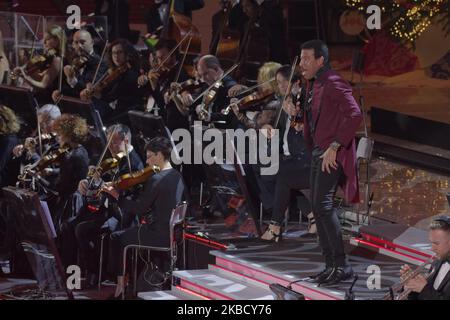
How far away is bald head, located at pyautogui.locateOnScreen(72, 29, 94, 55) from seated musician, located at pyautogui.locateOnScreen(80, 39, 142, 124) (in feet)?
1.42

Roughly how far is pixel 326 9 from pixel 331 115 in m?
9.23

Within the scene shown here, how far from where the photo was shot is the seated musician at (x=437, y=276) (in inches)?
252

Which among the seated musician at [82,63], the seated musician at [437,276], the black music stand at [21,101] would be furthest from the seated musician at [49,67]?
the seated musician at [437,276]

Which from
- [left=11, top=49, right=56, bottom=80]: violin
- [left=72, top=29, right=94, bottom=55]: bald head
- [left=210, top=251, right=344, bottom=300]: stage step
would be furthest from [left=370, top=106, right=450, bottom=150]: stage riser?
[left=210, top=251, right=344, bottom=300]: stage step

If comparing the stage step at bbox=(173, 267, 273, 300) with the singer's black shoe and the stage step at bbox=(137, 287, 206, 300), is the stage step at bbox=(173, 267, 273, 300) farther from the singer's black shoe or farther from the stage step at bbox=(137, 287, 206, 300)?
the singer's black shoe

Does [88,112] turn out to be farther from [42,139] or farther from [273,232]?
[273,232]

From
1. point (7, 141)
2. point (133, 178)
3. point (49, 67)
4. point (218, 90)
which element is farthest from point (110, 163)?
point (49, 67)

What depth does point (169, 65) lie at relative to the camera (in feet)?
34.2

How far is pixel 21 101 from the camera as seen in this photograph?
409 inches

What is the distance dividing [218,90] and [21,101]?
1937mm

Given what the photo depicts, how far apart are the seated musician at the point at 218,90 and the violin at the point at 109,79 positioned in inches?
40.0

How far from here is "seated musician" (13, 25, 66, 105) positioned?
1112 cm
